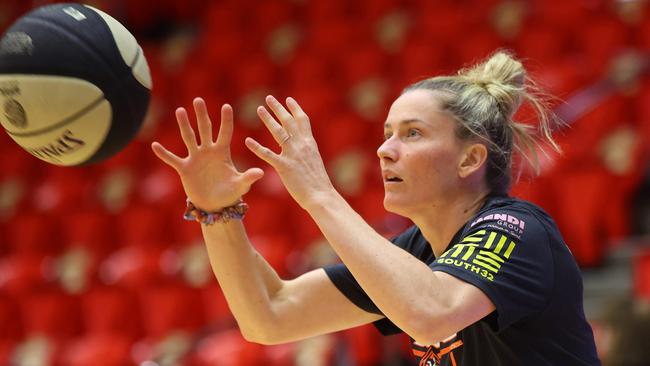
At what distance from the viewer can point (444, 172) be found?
6.74 ft

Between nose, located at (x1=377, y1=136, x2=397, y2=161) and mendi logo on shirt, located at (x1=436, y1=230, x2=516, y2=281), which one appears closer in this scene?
mendi logo on shirt, located at (x1=436, y1=230, x2=516, y2=281)

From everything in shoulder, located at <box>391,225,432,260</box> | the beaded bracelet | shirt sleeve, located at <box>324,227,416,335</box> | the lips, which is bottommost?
shirt sleeve, located at <box>324,227,416,335</box>

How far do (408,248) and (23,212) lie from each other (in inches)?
213

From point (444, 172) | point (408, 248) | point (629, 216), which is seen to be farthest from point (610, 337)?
point (444, 172)

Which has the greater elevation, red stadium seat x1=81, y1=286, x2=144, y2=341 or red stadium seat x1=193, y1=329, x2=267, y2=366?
red stadium seat x1=193, y1=329, x2=267, y2=366

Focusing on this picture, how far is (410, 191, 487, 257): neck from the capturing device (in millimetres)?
2092

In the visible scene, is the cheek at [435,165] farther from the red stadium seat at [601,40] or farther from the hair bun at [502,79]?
the red stadium seat at [601,40]

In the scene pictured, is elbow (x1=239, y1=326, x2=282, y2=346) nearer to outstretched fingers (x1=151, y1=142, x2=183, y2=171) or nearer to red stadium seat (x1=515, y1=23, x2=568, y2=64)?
outstretched fingers (x1=151, y1=142, x2=183, y2=171)

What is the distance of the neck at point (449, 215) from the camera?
2092mm

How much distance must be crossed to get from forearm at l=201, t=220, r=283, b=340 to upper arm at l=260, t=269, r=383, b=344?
4 cm

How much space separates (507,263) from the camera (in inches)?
72.5

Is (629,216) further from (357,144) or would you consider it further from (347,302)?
(347,302)

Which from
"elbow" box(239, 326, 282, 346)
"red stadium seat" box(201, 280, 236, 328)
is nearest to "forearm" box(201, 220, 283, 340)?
"elbow" box(239, 326, 282, 346)

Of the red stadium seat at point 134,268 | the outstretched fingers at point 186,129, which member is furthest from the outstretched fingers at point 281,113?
the red stadium seat at point 134,268
